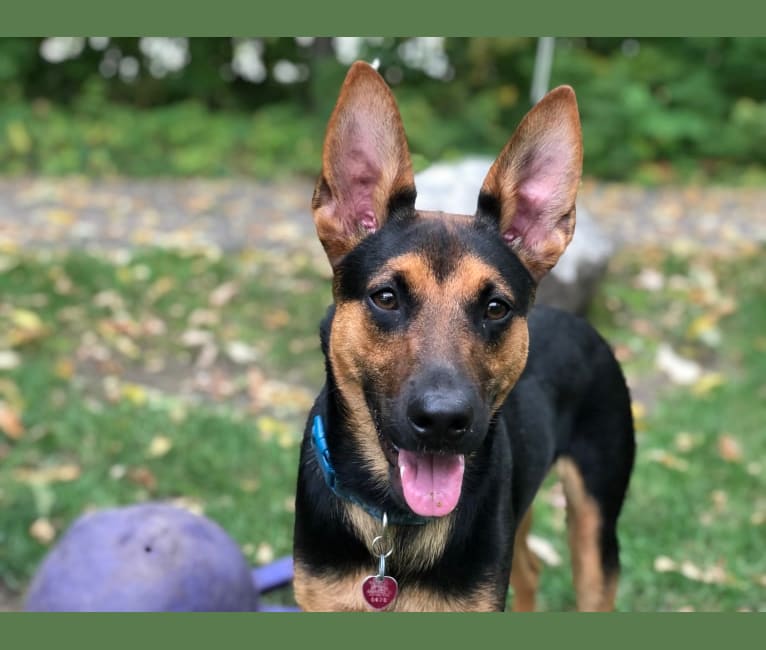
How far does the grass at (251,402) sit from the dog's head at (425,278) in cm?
243

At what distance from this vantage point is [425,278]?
125 inches

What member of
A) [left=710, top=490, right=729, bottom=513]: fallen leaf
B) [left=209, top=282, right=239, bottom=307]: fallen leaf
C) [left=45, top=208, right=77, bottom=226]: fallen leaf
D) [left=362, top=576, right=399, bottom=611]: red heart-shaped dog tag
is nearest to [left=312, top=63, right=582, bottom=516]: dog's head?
[left=362, top=576, right=399, bottom=611]: red heart-shaped dog tag

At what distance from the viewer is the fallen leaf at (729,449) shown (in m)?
6.69

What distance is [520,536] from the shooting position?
14.9 ft

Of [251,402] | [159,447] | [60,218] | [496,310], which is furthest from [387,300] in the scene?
[60,218]

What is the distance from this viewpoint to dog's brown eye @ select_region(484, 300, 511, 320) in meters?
3.21

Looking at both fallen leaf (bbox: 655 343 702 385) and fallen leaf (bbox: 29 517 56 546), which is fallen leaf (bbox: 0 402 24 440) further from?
fallen leaf (bbox: 655 343 702 385)

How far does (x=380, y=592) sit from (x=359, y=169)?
4.81 feet

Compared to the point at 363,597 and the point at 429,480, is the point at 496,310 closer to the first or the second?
the point at 429,480

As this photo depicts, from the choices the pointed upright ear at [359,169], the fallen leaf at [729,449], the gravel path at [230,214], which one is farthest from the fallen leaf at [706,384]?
the pointed upright ear at [359,169]

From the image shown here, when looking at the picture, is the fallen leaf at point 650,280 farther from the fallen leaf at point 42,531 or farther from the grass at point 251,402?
the fallen leaf at point 42,531

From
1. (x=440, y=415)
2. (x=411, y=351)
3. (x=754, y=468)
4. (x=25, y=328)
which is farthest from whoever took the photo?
(x=25, y=328)

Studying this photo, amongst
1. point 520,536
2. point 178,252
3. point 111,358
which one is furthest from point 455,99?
point 520,536

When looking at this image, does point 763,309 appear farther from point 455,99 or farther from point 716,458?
point 455,99
